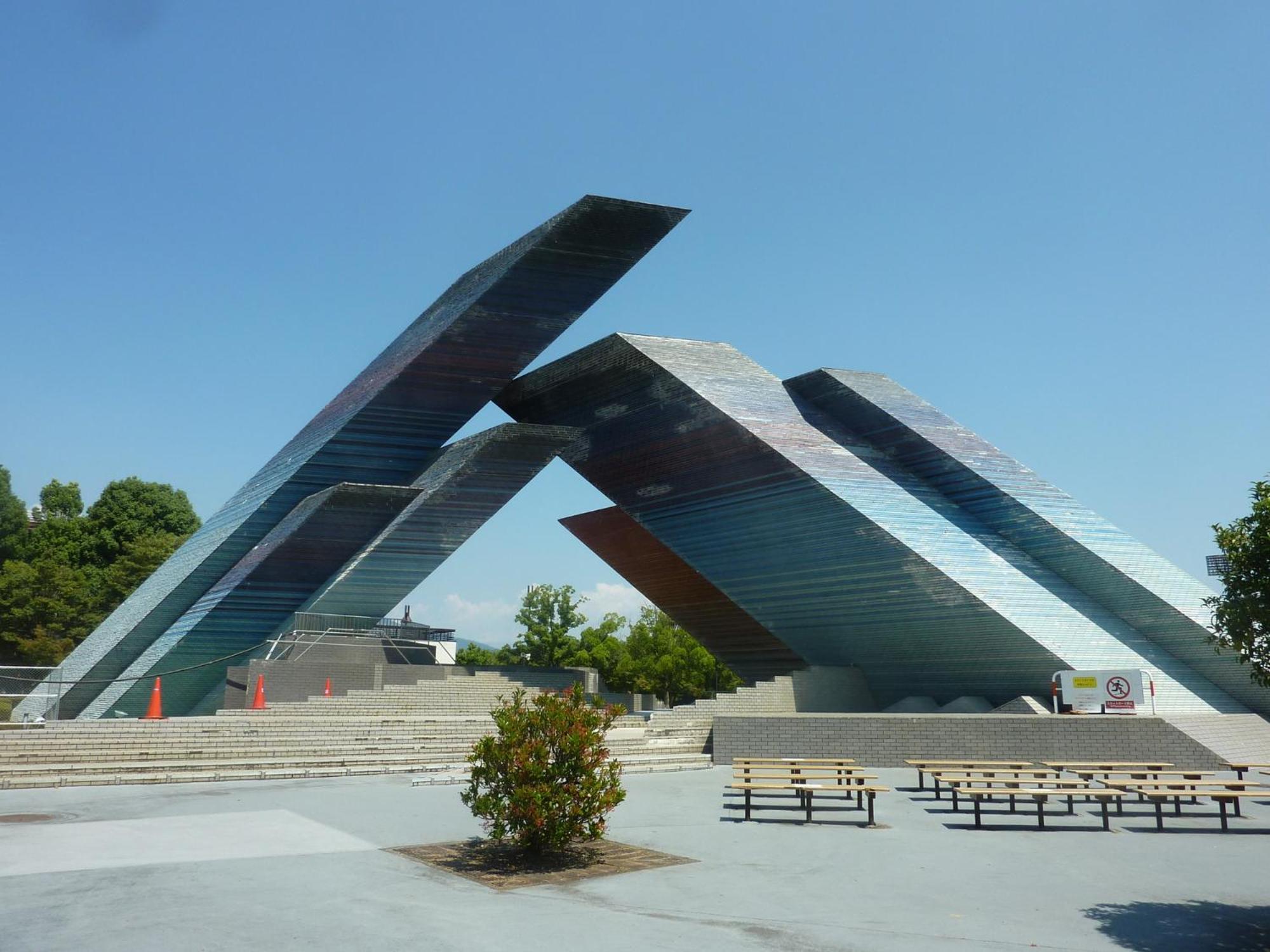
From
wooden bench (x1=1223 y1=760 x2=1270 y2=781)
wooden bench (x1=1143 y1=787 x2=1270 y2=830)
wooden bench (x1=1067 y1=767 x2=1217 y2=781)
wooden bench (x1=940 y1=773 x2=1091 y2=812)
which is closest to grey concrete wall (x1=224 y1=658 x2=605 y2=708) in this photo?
wooden bench (x1=1067 y1=767 x2=1217 y2=781)

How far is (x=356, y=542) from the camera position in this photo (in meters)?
28.0

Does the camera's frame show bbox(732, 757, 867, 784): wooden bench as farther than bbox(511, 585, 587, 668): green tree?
No

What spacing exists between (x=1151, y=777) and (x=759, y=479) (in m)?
12.2

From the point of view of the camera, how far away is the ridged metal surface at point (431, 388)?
27.8m

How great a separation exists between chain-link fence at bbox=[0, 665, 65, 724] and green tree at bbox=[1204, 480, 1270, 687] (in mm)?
21882

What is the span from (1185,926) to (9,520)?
212 ft

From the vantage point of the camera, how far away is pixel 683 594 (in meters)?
35.9

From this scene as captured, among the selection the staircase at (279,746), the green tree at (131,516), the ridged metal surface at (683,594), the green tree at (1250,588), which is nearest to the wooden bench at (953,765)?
the staircase at (279,746)

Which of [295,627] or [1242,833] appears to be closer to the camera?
[1242,833]

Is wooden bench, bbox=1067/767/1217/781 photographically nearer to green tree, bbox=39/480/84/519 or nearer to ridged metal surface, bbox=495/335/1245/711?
ridged metal surface, bbox=495/335/1245/711

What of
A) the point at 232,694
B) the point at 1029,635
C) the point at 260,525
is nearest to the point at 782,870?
the point at 1029,635

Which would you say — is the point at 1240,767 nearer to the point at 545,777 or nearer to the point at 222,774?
the point at 545,777

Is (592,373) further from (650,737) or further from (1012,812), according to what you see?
(1012,812)

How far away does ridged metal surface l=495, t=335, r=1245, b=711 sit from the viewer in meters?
22.3
